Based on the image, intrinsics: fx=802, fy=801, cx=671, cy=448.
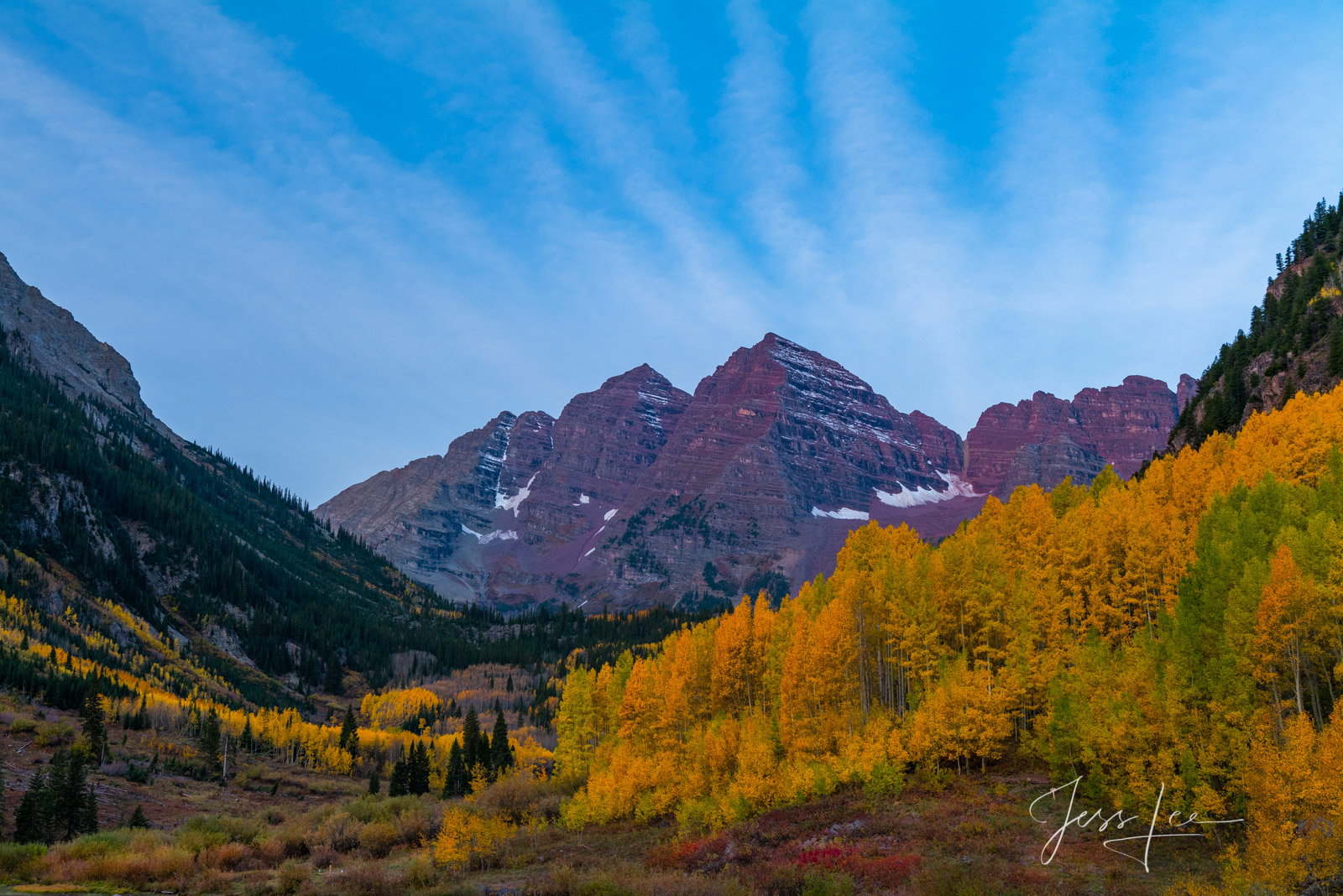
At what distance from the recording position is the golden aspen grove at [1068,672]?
34.0 meters

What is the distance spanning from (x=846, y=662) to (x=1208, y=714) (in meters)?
29.7

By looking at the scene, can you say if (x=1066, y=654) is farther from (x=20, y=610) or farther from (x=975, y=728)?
(x=20, y=610)

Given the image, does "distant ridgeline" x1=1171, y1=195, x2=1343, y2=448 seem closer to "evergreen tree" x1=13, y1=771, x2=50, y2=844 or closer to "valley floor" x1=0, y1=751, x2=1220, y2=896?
"valley floor" x1=0, y1=751, x2=1220, y2=896

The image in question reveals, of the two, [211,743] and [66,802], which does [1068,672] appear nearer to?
[66,802]

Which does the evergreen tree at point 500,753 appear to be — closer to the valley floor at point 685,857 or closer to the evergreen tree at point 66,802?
the valley floor at point 685,857

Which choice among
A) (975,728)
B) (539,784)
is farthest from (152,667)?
(975,728)

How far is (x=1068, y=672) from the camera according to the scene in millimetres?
47875

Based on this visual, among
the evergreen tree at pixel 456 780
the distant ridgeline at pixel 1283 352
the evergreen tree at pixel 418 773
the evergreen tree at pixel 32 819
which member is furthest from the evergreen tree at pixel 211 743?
the distant ridgeline at pixel 1283 352

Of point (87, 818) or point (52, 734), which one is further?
point (52, 734)

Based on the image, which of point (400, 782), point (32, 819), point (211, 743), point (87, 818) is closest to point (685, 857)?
point (32, 819)

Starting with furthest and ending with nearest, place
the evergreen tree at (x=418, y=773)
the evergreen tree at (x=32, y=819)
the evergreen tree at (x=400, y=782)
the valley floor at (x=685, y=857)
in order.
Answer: the evergreen tree at (x=418, y=773) → the evergreen tree at (x=400, y=782) → the evergreen tree at (x=32, y=819) → the valley floor at (x=685, y=857)

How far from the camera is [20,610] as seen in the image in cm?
14275
